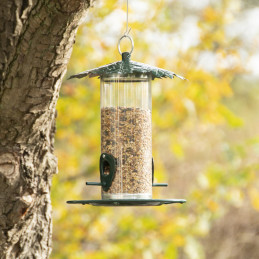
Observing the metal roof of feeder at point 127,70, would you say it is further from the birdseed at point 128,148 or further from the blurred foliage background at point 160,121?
the blurred foliage background at point 160,121

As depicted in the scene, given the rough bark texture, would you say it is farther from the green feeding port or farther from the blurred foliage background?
the blurred foliage background

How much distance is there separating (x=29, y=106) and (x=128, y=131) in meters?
0.82

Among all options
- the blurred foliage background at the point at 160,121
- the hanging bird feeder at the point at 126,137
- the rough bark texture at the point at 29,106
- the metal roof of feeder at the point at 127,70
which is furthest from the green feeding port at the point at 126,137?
the blurred foliage background at the point at 160,121

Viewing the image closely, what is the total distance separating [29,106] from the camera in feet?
7.11

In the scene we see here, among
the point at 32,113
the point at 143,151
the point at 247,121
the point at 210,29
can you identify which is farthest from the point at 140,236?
the point at 247,121

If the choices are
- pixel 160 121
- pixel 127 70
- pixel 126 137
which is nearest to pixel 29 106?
pixel 127 70

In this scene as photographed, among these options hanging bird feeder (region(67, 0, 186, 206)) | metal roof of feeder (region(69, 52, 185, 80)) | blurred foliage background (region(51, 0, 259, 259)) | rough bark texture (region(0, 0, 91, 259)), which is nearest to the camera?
rough bark texture (region(0, 0, 91, 259))

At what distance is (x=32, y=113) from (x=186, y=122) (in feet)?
11.5

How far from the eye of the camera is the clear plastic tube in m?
2.86

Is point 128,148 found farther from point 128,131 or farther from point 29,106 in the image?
point 29,106

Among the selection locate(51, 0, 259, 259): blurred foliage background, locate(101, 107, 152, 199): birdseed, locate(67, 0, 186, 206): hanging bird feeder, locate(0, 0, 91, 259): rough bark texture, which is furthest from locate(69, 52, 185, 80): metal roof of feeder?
locate(51, 0, 259, 259): blurred foliage background

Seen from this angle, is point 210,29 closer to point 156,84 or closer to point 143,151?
point 156,84

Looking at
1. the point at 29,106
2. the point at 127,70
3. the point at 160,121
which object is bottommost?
the point at 29,106

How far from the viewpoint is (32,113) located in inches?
86.6
